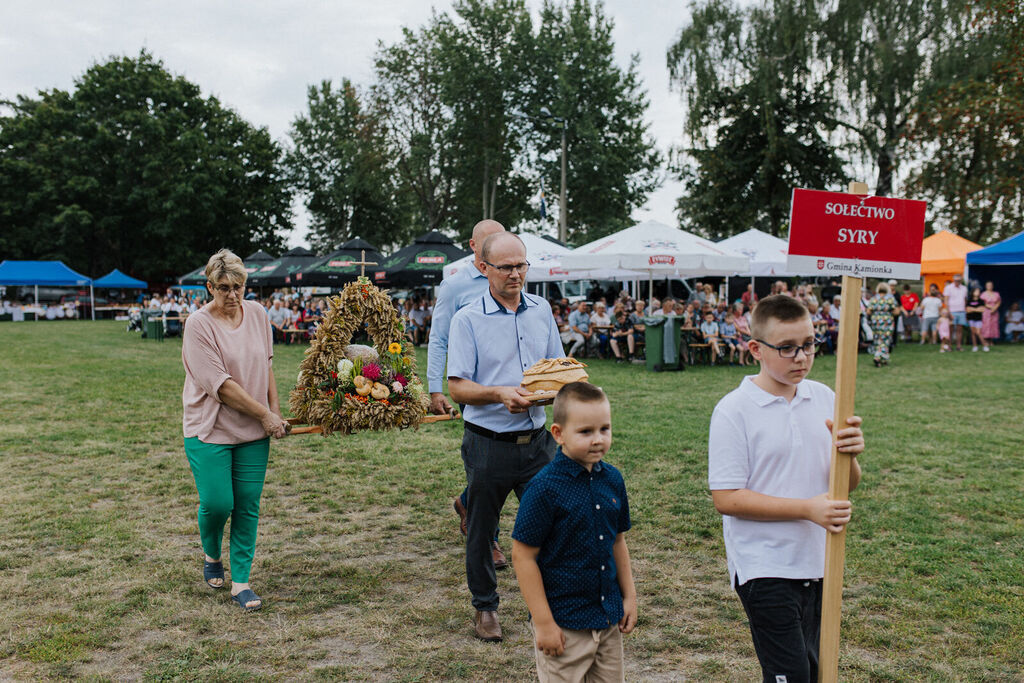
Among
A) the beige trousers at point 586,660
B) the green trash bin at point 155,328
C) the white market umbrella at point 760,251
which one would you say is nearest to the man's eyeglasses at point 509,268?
the beige trousers at point 586,660

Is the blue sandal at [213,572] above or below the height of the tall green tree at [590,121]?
below

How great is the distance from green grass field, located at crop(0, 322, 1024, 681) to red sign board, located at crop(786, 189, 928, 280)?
203 cm

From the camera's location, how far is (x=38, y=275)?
44.6 m

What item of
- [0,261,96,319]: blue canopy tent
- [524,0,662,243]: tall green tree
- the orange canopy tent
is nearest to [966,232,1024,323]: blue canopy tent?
the orange canopy tent

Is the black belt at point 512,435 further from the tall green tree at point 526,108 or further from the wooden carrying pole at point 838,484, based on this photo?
the tall green tree at point 526,108

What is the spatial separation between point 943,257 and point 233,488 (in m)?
24.7

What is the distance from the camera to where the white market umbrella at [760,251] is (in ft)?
62.7

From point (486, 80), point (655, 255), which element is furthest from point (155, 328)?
point (486, 80)

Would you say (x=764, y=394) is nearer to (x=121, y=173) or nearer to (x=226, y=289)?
(x=226, y=289)

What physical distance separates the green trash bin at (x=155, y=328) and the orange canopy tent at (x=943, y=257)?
2458cm

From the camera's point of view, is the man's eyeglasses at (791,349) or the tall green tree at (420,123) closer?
the man's eyeglasses at (791,349)

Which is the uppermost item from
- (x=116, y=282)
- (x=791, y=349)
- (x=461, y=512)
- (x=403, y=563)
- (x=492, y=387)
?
(x=116, y=282)

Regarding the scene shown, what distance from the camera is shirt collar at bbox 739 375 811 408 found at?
8.14ft

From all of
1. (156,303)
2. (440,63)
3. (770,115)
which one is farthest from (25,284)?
(770,115)
